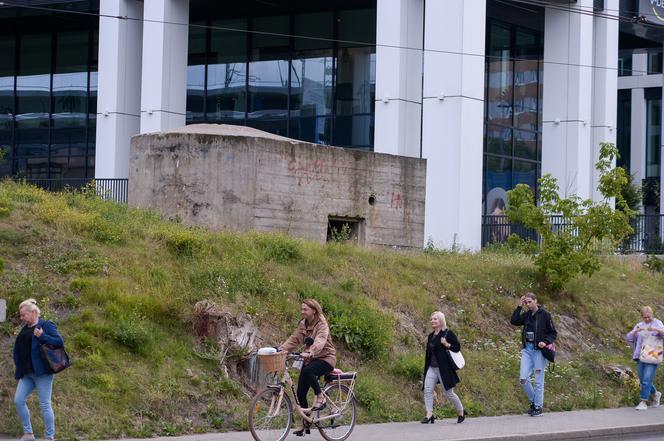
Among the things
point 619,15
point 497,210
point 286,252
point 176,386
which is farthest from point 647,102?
point 176,386

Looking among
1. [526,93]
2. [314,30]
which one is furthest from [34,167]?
[526,93]

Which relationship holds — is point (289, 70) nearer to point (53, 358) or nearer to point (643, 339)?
point (643, 339)

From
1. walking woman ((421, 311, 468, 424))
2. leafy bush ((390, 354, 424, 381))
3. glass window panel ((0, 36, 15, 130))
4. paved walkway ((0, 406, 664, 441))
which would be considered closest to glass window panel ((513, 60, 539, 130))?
glass window panel ((0, 36, 15, 130))

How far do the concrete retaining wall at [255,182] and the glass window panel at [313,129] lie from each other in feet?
49.4

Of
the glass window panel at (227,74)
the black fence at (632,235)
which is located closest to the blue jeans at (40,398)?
the black fence at (632,235)

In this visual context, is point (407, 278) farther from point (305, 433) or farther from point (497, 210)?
point (497, 210)

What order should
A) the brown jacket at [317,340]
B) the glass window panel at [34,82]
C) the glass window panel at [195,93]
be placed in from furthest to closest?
the glass window panel at [34,82]
the glass window panel at [195,93]
the brown jacket at [317,340]

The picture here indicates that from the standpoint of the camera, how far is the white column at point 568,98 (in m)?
34.8

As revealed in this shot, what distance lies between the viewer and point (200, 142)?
21.1 meters

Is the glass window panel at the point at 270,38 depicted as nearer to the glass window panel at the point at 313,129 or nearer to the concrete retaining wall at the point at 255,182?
the glass window panel at the point at 313,129

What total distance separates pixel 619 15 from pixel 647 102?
20.7 meters

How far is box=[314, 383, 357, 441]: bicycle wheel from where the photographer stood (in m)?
13.6

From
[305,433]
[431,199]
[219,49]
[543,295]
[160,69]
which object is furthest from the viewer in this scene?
[219,49]

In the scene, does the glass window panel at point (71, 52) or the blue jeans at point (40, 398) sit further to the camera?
the glass window panel at point (71, 52)
